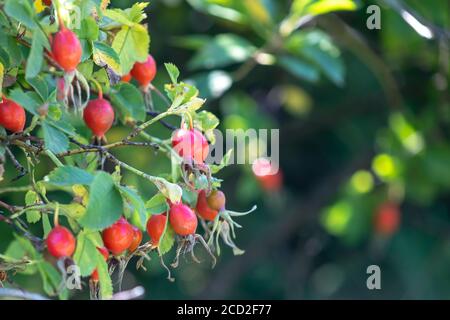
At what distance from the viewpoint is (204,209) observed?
94cm

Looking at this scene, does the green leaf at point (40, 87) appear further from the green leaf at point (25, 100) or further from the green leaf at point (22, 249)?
the green leaf at point (22, 249)

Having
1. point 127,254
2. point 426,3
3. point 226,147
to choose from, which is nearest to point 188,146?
point 127,254

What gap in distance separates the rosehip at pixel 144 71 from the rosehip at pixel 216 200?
0.18 metres

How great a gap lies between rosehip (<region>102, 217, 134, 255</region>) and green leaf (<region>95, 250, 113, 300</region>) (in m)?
0.01

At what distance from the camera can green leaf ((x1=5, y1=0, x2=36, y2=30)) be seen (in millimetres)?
775

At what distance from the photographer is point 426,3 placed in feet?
6.29

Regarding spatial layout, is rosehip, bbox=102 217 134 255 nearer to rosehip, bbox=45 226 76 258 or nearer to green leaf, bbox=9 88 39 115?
rosehip, bbox=45 226 76 258

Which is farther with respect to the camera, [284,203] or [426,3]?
[284,203]

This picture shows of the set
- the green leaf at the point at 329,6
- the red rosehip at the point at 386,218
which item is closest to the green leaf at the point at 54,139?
the green leaf at the point at 329,6

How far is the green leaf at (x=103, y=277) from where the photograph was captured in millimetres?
896

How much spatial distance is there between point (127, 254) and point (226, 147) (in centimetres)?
83

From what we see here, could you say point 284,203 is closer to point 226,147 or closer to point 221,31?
point 221,31

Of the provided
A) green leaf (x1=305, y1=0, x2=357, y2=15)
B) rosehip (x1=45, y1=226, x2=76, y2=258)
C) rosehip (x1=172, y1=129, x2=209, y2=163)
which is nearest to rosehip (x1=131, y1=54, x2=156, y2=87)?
rosehip (x1=172, y1=129, x2=209, y2=163)
